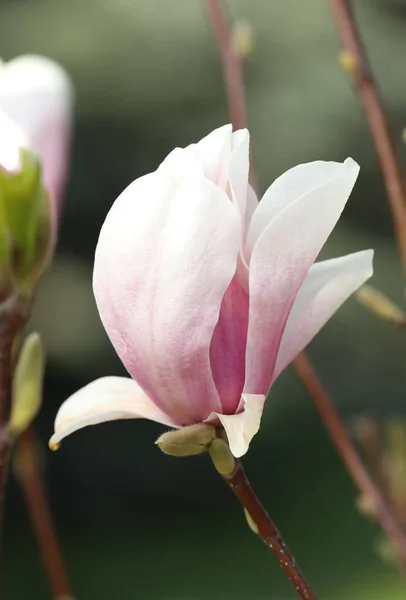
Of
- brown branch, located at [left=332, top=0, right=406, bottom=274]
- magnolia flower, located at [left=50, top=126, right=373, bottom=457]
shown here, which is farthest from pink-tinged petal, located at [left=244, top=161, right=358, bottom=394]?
brown branch, located at [left=332, top=0, right=406, bottom=274]

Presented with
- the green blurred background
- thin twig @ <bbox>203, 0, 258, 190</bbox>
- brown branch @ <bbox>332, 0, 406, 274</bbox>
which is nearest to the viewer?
brown branch @ <bbox>332, 0, 406, 274</bbox>

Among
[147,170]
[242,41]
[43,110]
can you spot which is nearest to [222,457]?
[43,110]

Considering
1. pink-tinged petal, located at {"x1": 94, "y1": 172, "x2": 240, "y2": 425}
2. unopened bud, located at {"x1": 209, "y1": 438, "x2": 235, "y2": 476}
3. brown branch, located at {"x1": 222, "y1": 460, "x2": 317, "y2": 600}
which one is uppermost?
pink-tinged petal, located at {"x1": 94, "y1": 172, "x2": 240, "y2": 425}

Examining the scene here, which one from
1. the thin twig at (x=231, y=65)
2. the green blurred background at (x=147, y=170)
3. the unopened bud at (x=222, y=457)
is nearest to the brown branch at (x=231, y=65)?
the thin twig at (x=231, y=65)

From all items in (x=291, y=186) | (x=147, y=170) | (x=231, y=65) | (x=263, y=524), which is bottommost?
(x=263, y=524)

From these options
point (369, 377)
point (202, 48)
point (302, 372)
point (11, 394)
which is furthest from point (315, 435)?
point (11, 394)

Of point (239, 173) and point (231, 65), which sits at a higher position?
point (231, 65)

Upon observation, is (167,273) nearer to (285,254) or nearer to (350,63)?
(285,254)

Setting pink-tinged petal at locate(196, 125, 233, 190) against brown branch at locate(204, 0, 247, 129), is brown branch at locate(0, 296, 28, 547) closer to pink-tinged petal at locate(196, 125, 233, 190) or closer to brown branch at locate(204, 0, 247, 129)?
pink-tinged petal at locate(196, 125, 233, 190)

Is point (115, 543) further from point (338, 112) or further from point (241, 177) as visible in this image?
point (241, 177)
